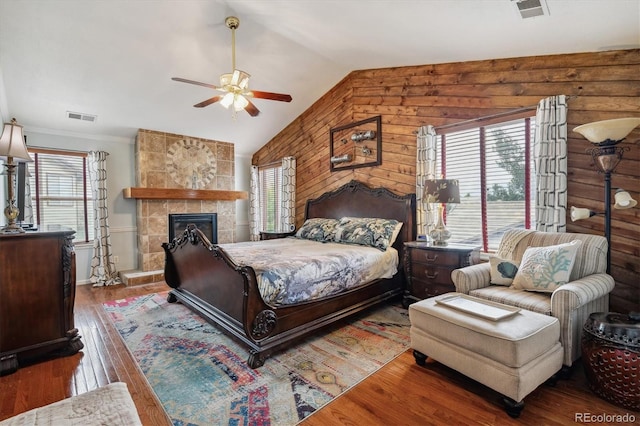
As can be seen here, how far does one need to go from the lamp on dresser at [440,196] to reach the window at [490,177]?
417mm

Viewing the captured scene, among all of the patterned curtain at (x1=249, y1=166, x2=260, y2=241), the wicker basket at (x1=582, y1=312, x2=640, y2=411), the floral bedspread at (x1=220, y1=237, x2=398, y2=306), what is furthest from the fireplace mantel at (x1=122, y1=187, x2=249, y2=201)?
the wicker basket at (x1=582, y1=312, x2=640, y2=411)

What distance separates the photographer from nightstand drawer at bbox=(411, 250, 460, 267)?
10.4 feet

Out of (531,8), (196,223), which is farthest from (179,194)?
(531,8)

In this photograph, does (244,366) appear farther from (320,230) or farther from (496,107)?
(496,107)

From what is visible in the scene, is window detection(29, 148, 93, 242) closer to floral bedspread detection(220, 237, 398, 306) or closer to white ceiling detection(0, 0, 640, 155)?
white ceiling detection(0, 0, 640, 155)

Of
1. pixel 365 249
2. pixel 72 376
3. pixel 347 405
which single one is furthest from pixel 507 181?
pixel 72 376

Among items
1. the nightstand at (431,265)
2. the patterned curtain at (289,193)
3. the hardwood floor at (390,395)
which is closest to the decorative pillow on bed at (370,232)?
the nightstand at (431,265)

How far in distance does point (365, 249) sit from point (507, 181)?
1793 mm

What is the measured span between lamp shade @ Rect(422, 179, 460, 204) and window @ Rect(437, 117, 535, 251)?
0.45 meters

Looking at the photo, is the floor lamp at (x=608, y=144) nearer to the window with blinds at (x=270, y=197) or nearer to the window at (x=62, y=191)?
the window with blinds at (x=270, y=197)

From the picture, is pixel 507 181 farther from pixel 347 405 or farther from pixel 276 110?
pixel 276 110

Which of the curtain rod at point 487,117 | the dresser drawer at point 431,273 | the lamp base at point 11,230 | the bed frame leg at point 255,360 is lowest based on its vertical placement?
the bed frame leg at point 255,360

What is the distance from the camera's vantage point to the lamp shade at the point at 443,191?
3.35m

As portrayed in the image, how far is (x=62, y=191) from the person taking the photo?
4992 millimetres
